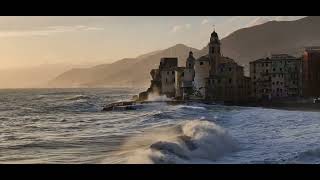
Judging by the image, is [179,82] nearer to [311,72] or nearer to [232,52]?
[232,52]

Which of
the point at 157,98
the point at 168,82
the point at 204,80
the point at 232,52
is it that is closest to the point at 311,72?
the point at 232,52

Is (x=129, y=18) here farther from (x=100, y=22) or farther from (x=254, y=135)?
(x=254, y=135)

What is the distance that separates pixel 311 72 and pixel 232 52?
77 centimetres

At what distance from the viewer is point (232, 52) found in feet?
18.9

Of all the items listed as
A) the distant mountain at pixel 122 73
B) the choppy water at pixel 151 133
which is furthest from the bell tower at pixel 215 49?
the choppy water at pixel 151 133

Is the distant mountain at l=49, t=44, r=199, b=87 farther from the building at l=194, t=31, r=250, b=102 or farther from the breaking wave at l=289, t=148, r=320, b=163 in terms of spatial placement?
the breaking wave at l=289, t=148, r=320, b=163

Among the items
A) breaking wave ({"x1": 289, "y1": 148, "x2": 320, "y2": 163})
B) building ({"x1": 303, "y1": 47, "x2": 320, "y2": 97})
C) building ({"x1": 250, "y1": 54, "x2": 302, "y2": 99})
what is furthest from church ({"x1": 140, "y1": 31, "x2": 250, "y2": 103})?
breaking wave ({"x1": 289, "y1": 148, "x2": 320, "y2": 163})

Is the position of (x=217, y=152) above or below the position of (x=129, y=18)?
below

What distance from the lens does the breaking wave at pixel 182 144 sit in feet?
18.0

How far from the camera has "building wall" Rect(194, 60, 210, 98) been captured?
230 inches
